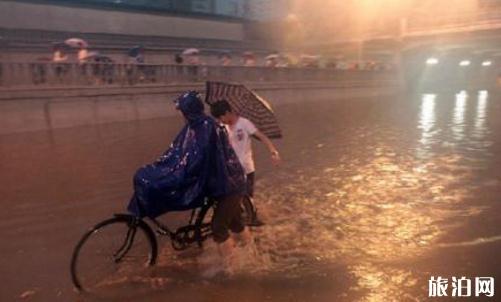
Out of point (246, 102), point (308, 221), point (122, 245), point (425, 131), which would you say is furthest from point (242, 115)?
point (425, 131)

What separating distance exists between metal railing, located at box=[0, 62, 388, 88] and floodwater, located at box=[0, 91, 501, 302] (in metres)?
3.26

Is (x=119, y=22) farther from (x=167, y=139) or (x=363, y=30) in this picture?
(x=363, y=30)

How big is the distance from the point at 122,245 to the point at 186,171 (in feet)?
3.62

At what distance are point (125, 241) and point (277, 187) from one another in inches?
172

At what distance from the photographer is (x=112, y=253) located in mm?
5199

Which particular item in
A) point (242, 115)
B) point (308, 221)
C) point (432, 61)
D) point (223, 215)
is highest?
point (432, 61)

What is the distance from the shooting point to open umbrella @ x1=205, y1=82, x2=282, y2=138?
569 centimetres

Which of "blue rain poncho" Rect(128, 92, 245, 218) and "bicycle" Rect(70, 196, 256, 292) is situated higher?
"blue rain poncho" Rect(128, 92, 245, 218)

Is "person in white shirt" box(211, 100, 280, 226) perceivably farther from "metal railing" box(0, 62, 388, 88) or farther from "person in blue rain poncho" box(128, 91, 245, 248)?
"metal railing" box(0, 62, 388, 88)

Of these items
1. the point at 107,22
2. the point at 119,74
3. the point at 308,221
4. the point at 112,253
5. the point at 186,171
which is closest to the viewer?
the point at 186,171

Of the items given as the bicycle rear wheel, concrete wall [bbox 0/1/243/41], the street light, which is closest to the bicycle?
the bicycle rear wheel

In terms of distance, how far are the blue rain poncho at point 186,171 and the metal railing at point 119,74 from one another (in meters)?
13.7

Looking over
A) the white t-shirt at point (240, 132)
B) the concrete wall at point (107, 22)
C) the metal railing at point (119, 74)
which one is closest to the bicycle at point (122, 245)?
the white t-shirt at point (240, 132)

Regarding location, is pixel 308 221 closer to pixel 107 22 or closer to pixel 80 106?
pixel 80 106
